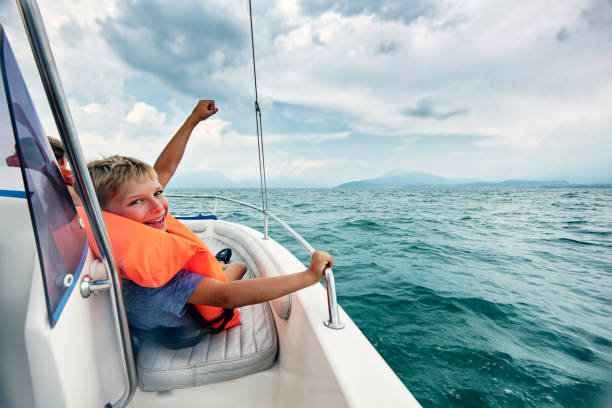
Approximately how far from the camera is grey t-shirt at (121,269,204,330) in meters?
0.89

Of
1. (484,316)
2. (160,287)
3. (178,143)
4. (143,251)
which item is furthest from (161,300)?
(484,316)

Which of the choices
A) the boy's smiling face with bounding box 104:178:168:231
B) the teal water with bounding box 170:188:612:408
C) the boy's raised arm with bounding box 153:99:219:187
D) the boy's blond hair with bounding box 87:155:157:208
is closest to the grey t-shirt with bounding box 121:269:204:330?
the boy's smiling face with bounding box 104:178:168:231

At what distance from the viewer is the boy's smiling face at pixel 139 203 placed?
0.91 meters

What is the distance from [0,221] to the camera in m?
0.58

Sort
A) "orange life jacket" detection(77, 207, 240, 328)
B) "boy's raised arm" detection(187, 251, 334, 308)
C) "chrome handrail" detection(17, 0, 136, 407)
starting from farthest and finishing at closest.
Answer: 1. "boy's raised arm" detection(187, 251, 334, 308)
2. "orange life jacket" detection(77, 207, 240, 328)
3. "chrome handrail" detection(17, 0, 136, 407)

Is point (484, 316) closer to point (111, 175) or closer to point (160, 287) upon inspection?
point (160, 287)

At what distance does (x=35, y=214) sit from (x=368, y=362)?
3.06 ft

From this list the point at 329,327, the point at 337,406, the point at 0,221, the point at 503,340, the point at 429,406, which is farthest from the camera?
the point at 503,340

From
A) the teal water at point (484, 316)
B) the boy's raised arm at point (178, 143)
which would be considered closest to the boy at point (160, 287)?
the boy's raised arm at point (178, 143)

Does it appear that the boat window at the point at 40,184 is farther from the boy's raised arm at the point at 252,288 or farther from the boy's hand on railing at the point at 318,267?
the boy's hand on railing at the point at 318,267

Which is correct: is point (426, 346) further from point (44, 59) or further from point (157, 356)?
point (44, 59)

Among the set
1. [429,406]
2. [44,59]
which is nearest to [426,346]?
[429,406]

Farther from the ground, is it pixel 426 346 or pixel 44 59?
pixel 44 59

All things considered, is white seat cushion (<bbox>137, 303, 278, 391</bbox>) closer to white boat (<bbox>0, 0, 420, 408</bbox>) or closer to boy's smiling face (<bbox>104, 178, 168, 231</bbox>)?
white boat (<bbox>0, 0, 420, 408</bbox>)
